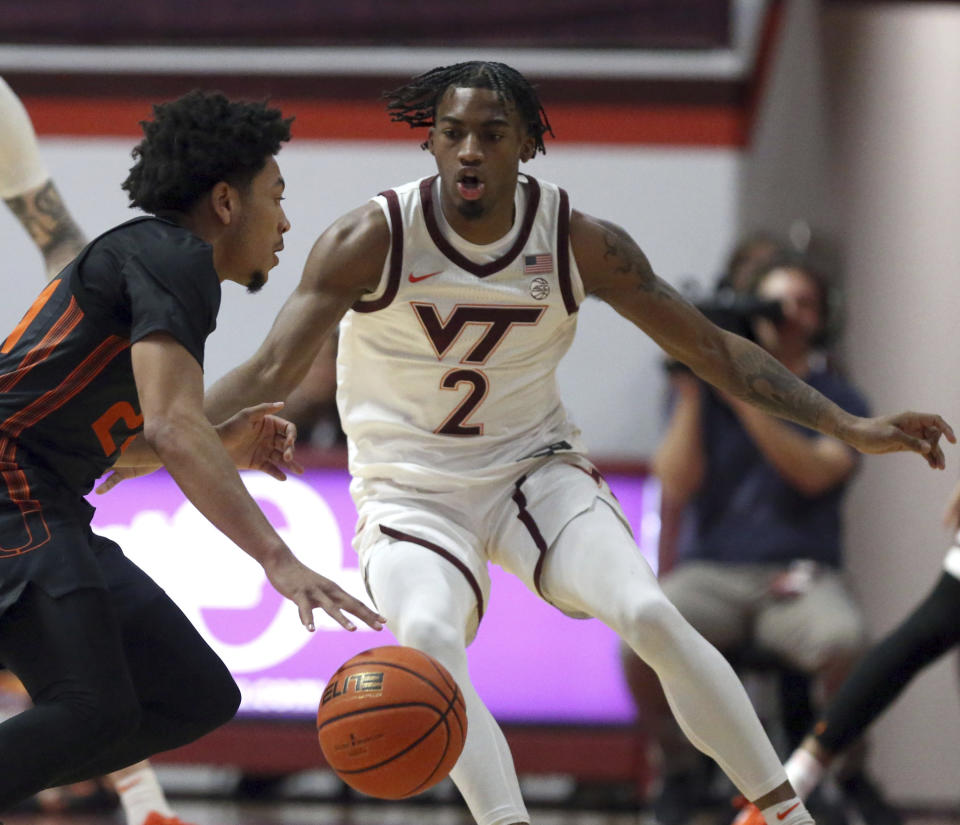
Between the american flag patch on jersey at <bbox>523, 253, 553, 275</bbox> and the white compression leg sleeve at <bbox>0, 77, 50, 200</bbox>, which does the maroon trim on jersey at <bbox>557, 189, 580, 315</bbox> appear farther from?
the white compression leg sleeve at <bbox>0, 77, 50, 200</bbox>

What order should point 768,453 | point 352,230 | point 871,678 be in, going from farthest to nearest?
point 768,453 → point 871,678 → point 352,230

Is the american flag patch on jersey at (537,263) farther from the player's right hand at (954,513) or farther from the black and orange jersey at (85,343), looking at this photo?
the player's right hand at (954,513)

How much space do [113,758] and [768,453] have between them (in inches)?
130

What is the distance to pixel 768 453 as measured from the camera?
5.98m

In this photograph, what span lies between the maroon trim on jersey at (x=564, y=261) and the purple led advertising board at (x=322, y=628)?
2.73 m

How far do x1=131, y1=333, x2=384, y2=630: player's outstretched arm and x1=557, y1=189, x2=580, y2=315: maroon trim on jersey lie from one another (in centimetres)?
125

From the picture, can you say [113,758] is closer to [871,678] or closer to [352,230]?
[352,230]

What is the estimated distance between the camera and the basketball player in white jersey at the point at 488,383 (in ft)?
11.8

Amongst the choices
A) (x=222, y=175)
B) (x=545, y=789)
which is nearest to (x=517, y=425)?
(x=222, y=175)

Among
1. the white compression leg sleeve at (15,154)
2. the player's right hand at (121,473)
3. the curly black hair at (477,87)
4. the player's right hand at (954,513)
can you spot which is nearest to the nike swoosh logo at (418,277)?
the curly black hair at (477,87)

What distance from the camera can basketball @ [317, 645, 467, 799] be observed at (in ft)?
10.6

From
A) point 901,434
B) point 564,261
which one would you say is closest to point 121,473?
point 564,261

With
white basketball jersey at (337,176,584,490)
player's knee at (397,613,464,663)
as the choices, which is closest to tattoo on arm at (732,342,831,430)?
white basketball jersey at (337,176,584,490)

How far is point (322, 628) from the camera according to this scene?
649 cm
